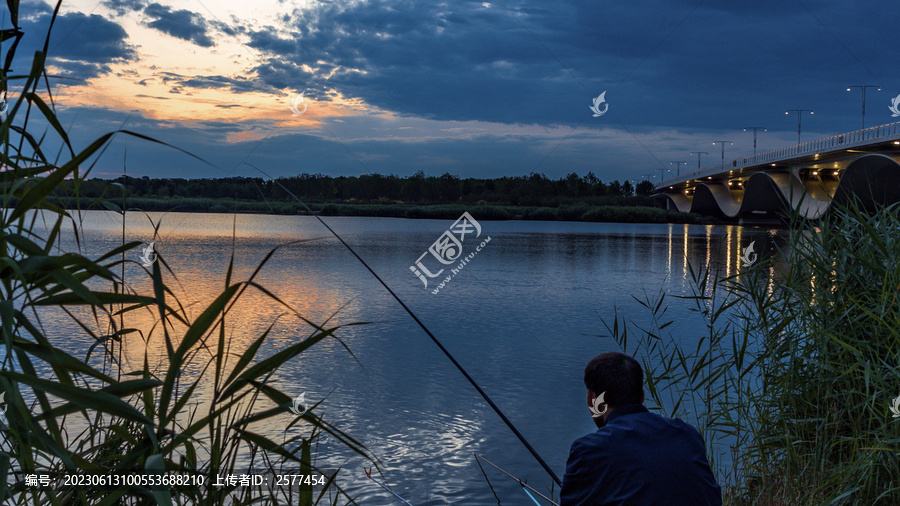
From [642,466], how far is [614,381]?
45 cm

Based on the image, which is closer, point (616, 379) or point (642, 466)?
point (642, 466)

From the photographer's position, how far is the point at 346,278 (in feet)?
66.4

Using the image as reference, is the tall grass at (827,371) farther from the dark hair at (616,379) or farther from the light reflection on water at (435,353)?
the dark hair at (616,379)

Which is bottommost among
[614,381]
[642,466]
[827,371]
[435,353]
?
[435,353]

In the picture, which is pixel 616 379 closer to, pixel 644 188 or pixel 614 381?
pixel 614 381

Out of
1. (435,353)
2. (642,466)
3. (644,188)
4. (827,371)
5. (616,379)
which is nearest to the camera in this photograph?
(642,466)

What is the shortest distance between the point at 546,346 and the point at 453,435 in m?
5.27

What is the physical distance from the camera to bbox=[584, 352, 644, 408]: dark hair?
2.66 metres

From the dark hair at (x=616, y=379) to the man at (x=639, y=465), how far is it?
6 centimetres

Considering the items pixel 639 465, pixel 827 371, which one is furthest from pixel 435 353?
pixel 639 465

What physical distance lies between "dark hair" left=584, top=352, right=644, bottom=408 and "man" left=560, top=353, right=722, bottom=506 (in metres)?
0.06

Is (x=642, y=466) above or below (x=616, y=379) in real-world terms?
below

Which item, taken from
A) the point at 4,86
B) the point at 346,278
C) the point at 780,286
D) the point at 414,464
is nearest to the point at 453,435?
the point at 414,464

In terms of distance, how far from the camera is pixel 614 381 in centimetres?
271
